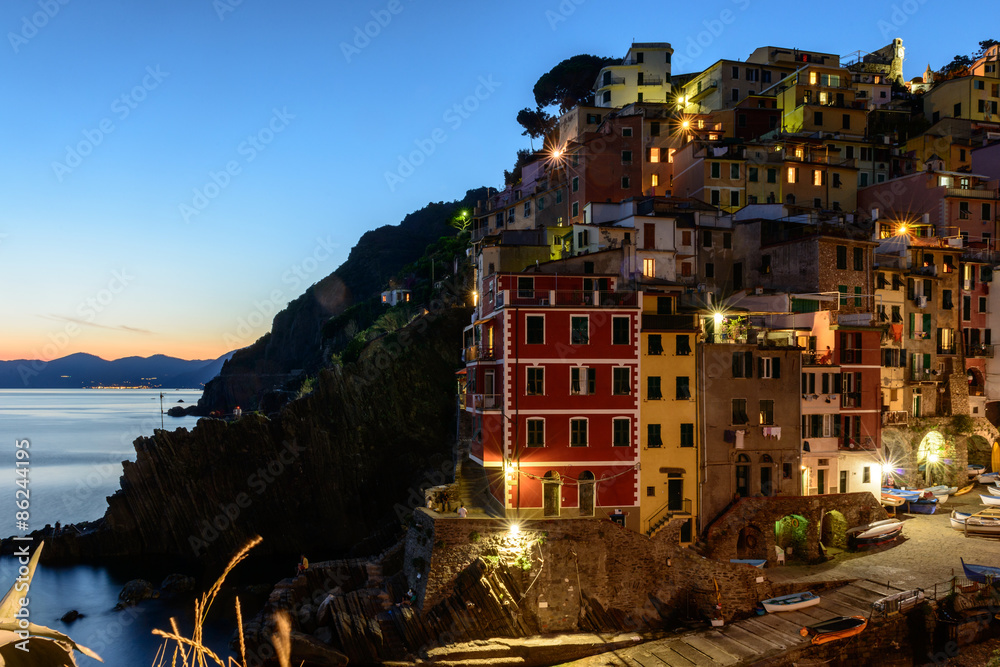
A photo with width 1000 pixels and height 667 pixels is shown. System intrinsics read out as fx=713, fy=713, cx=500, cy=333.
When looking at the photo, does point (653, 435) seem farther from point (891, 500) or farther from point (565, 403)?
point (891, 500)

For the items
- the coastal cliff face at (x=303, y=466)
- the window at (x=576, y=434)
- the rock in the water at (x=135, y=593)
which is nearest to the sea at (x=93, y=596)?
the rock in the water at (x=135, y=593)

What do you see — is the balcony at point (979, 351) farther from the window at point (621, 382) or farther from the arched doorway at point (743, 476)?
the window at point (621, 382)

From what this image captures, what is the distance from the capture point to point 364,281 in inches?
5522

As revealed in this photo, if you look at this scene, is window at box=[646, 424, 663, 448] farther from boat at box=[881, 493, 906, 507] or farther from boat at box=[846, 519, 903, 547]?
boat at box=[881, 493, 906, 507]

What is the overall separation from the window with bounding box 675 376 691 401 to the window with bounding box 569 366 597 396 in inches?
178

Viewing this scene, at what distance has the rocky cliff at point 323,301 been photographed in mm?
140375

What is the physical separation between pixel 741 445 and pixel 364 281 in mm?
111833

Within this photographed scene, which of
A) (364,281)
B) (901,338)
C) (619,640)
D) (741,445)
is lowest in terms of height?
(619,640)

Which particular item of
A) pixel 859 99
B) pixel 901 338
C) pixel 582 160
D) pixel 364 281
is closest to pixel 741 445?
pixel 901 338

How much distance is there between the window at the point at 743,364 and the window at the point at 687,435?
367 centimetres

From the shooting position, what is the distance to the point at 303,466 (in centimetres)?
6003

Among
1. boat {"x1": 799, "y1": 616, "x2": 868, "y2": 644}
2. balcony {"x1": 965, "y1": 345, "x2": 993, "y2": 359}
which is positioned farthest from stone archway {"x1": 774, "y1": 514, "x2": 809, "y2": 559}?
balcony {"x1": 965, "y1": 345, "x2": 993, "y2": 359}

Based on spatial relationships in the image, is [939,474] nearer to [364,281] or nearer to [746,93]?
[746,93]

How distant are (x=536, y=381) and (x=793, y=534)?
1613 cm
